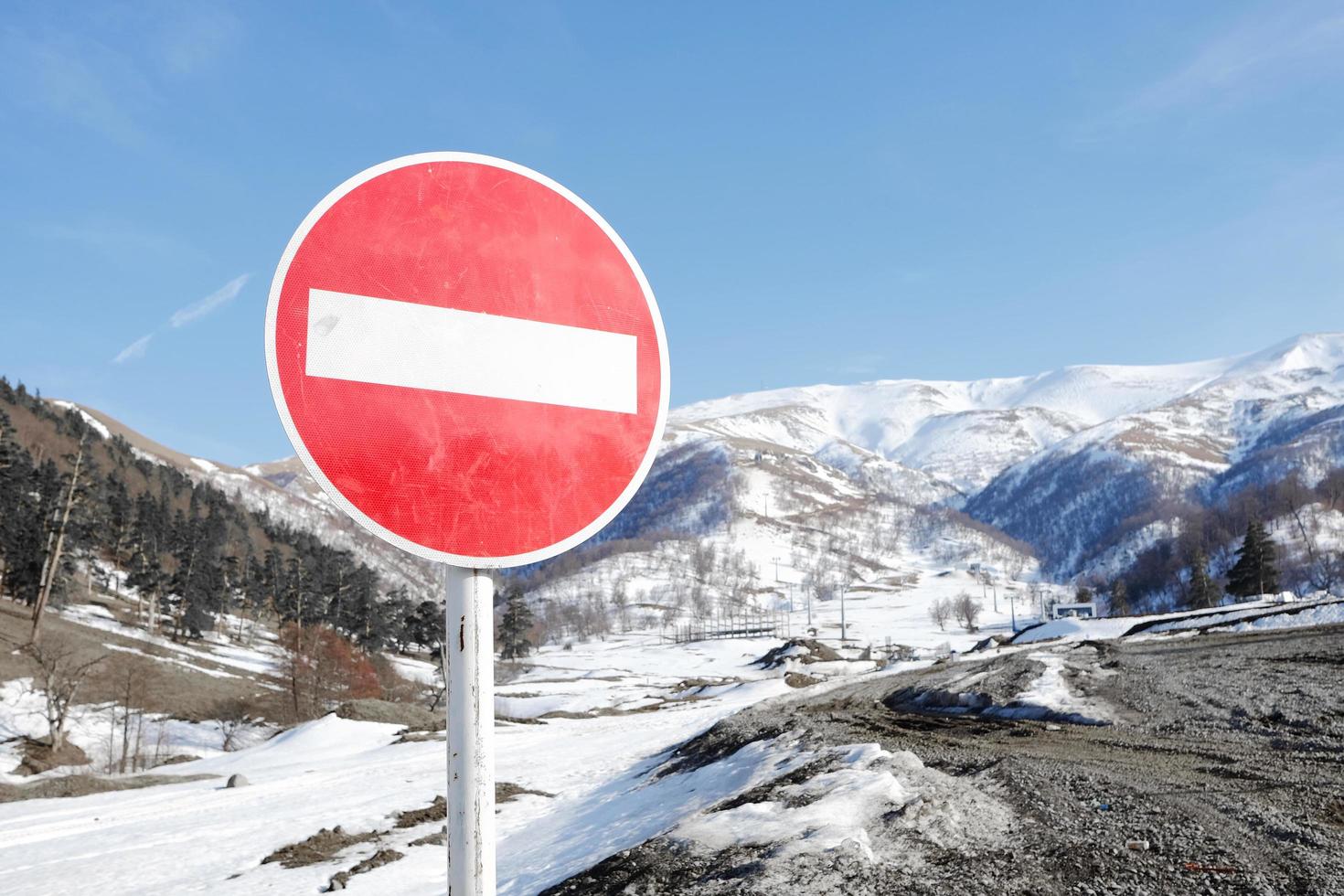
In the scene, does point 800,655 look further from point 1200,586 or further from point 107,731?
point 107,731

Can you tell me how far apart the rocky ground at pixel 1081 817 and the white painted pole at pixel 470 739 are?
12.3ft

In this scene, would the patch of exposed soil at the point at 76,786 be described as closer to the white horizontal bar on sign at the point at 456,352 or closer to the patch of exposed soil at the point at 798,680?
the white horizontal bar on sign at the point at 456,352

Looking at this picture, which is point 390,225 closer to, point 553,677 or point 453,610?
point 453,610

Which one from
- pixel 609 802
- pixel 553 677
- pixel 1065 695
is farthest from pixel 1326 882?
pixel 553 677

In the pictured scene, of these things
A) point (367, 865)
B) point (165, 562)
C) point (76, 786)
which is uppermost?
point (165, 562)

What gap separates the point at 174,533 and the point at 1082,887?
11115 cm

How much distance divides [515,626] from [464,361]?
303 ft

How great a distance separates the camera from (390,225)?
73.2 inches

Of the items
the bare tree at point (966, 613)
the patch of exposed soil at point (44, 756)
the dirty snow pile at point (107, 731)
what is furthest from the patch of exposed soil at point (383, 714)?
the bare tree at point (966, 613)

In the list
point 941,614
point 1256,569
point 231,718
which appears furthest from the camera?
point 941,614

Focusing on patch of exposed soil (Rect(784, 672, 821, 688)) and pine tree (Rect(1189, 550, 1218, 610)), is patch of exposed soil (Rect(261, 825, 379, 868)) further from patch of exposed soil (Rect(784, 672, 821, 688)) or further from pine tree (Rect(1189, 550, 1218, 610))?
pine tree (Rect(1189, 550, 1218, 610))

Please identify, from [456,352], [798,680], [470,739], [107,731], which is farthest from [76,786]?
[798,680]

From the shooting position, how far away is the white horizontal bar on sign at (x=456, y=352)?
5.68 ft

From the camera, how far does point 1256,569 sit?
7844cm
